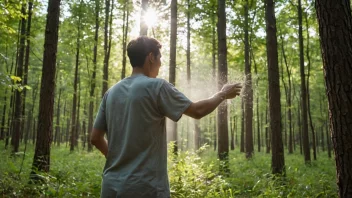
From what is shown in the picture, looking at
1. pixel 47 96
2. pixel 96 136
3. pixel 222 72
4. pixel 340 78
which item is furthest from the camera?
pixel 222 72

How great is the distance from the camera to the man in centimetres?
194

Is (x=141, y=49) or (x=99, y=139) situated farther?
(x=99, y=139)

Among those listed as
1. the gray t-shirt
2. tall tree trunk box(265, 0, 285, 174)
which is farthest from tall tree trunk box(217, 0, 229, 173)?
the gray t-shirt

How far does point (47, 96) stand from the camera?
703 cm

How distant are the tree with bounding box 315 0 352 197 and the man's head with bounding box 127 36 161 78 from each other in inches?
90.1

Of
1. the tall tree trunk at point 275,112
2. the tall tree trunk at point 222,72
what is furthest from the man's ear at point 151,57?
the tall tree trunk at point 222,72

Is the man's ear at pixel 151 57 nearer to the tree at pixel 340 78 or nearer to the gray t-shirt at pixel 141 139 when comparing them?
the gray t-shirt at pixel 141 139

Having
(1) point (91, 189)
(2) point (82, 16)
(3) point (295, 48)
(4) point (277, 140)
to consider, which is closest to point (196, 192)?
(1) point (91, 189)

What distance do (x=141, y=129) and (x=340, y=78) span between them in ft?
8.51

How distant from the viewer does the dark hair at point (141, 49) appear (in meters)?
2.20

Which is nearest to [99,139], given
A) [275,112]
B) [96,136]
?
[96,136]

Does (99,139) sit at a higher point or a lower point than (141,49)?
lower

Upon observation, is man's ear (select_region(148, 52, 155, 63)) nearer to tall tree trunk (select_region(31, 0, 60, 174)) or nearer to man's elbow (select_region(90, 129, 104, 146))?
man's elbow (select_region(90, 129, 104, 146))

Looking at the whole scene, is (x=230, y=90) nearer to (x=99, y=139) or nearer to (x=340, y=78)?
(x=99, y=139)
